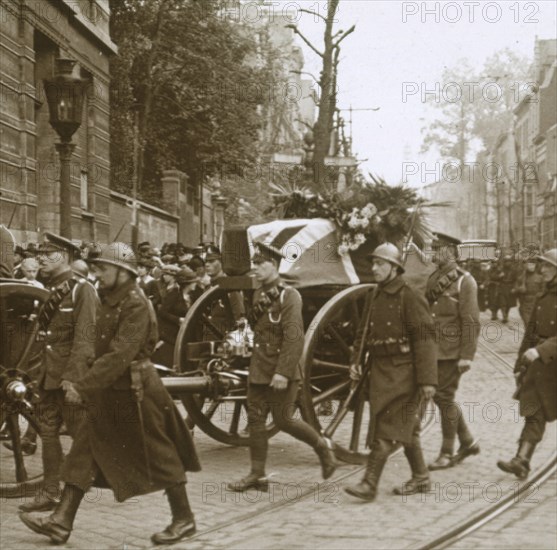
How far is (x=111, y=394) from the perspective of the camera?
667cm

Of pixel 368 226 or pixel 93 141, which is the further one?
pixel 93 141

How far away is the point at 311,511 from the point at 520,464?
1954 mm

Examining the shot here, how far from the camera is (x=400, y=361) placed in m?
8.07

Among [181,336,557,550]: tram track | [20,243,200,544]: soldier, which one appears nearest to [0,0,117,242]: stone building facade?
[181,336,557,550]: tram track

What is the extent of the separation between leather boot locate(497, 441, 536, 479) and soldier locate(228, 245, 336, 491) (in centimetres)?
130

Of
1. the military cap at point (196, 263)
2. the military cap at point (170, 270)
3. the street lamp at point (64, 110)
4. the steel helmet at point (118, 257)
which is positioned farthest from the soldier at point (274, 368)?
the military cap at point (196, 263)

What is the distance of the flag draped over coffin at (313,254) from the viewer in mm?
9719

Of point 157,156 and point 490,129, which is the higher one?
point 490,129

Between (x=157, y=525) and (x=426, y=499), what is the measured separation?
197 centimetres

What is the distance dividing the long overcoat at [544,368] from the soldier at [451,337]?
564mm

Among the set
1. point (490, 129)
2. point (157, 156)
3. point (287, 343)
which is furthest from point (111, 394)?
point (490, 129)

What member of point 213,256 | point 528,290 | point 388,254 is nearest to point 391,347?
point 388,254

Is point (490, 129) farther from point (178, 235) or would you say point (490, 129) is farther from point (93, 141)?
point (93, 141)

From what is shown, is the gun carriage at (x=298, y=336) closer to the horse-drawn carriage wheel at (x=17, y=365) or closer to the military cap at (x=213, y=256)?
the horse-drawn carriage wheel at (x=17, y=365)
